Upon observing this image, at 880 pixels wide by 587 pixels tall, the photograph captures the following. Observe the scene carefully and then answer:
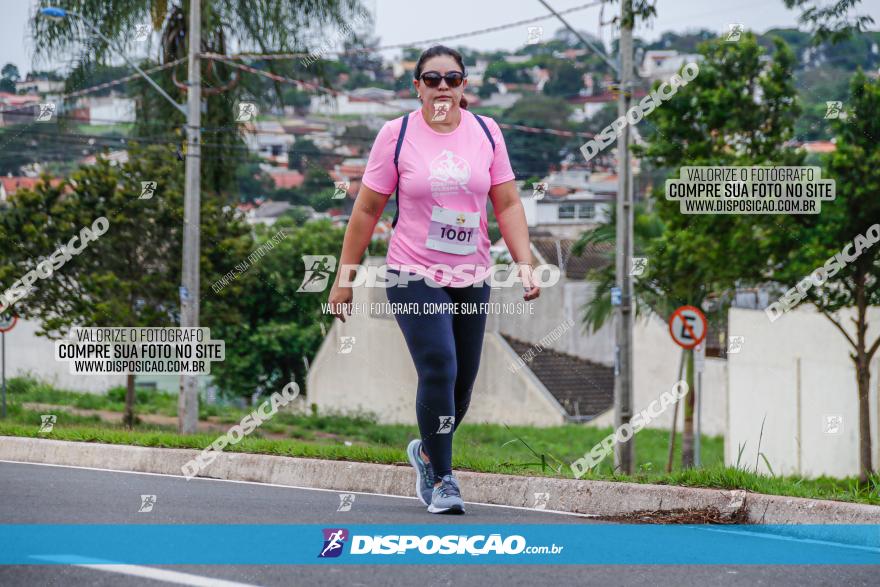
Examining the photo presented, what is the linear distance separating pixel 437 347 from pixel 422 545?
1151 mm

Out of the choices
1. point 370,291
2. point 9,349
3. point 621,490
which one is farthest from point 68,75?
point 9,349

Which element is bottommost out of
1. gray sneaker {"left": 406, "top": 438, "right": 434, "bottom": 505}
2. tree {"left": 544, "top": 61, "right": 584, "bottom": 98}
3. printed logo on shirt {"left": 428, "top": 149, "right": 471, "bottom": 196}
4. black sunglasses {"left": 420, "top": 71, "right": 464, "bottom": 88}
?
gray sneaker {"left": 406, "top": 438, "right": 434, "bottom": 505}

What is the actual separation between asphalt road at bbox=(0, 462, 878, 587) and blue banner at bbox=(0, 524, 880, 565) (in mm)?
128

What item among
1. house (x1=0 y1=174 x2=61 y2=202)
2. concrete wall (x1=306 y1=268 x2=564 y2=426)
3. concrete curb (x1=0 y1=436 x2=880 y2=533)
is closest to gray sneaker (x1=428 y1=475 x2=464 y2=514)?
concrete curb (x1=0 y1=436 x2=880 y2=533)

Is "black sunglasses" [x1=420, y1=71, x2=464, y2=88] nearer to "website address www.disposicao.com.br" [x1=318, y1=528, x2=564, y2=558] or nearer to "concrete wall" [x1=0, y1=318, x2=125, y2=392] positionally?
"website address www.disposicao.com.br" [x1=318, y1=528, x2=564, y2=558]

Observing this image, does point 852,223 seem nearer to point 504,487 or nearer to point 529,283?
point 504,487

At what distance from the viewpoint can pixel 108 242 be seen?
24312 millimetres

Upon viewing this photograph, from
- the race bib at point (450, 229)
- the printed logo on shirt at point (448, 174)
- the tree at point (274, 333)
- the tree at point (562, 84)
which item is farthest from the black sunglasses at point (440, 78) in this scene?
the tree at point (562, 84)

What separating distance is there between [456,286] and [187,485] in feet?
7.21

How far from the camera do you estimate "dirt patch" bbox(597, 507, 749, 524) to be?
5.62 metres

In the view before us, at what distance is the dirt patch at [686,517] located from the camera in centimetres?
562

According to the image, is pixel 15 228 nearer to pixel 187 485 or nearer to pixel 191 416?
pixel 191 416

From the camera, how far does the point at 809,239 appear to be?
18.2 metres

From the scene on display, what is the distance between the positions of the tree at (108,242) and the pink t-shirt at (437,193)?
18963 millimetres
